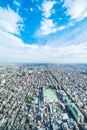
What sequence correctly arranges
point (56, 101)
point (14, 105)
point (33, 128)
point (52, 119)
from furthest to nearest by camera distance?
point (56, 101) → point (14, 105) → point (52, 119) → point (33, 128)

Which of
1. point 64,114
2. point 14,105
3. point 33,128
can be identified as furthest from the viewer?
point 14,105

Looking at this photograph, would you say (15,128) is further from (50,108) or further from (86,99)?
(86,99)

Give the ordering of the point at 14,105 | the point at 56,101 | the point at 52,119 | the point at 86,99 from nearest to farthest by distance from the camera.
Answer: the point at 52,119
the point at 14,105
the point at 56,101
the point at 86,99

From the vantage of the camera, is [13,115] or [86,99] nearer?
[13,115]

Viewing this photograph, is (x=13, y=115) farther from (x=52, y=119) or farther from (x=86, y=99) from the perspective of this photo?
(x=86, y=99)

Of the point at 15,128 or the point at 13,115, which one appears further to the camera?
the point at 13,115

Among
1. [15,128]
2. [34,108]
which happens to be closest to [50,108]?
[34,108]

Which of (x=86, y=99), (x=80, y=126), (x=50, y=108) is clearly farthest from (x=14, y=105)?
(x=86, y=99)

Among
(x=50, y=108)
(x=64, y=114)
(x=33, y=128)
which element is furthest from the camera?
(x=50, y=108)

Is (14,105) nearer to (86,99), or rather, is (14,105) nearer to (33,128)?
(33,128)
